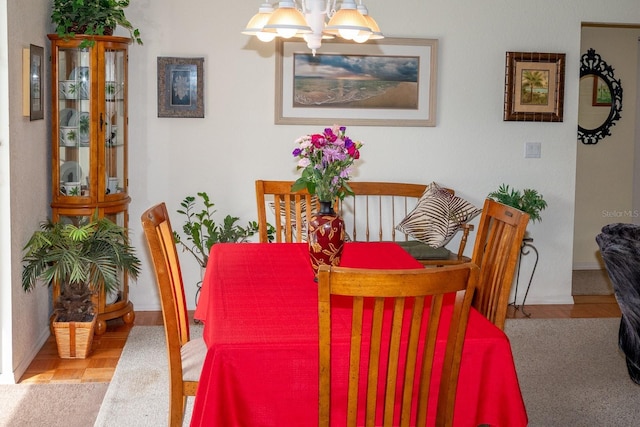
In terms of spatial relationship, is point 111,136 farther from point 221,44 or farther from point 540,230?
point 540,230

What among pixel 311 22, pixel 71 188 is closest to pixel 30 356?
pixel 71 188

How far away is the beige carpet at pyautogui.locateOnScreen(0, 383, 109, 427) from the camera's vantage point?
3756mm

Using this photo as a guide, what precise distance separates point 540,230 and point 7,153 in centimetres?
359

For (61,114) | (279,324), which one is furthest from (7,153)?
(279,324)

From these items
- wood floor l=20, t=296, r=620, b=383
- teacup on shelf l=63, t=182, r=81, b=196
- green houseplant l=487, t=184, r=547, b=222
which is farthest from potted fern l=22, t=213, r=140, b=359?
green houseplant l=487, t=184, r=547, b=222

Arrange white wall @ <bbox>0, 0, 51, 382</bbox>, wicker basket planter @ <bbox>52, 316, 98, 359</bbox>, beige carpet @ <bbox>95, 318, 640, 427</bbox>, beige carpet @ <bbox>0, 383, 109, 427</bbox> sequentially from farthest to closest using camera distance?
wicker basket planter @ <bbox>52, 316, 98, 359</bbox> < white wall @ <bbox>0, 0, 51, 382</bbox> < beige carpet @ <bbox>95, 318, 640, 427</bbox> < beige carpet @ <bbox>0, 383, 109, 427</bbox>

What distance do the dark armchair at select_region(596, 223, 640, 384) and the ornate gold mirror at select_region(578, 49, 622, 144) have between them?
11.0 ft

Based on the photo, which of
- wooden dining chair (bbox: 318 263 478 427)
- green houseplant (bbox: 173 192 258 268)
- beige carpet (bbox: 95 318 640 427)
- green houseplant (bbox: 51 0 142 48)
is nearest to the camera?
wooden dining chair (bbox: 318 263 478 427)

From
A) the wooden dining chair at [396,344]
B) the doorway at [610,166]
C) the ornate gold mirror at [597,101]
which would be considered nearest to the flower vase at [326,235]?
the wooden dining chair at [396,344]

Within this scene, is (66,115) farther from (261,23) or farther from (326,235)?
(326,235)

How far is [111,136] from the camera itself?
16.8 feet

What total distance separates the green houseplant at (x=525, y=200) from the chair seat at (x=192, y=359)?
10.0ft

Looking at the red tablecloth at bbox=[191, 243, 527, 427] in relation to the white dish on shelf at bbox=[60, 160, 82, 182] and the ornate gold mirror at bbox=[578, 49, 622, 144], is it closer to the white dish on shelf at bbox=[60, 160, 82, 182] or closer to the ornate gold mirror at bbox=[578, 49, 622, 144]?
the white dish on shelf at bbox=[60, 160, 82, 182]

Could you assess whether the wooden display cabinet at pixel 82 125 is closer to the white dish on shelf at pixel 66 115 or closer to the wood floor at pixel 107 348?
the white dish on shelf at pixel 66 115
